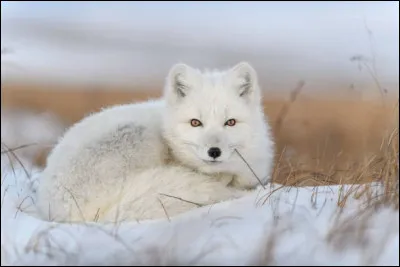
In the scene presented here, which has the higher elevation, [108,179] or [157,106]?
[157,106]

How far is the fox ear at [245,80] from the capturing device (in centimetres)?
363

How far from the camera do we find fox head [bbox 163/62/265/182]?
11.1 ft

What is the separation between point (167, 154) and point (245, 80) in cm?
69

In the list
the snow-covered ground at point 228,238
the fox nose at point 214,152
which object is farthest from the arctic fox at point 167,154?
the snow-covered ground at point 228,238

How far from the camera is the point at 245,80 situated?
3.67m

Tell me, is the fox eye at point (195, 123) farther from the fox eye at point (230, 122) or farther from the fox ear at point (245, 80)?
the fox ear at point (245, 80)

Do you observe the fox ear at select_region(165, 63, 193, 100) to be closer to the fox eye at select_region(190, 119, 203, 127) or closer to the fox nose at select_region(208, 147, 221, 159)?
the fox eye at select_region(190, 119, 203, 127)

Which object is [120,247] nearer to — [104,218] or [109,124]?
[104,218]

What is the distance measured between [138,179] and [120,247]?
856mm

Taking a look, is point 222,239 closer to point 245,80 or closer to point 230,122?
point 230,122

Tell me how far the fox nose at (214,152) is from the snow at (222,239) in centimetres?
46

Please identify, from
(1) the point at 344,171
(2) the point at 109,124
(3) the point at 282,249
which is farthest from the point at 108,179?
(1) the point at 344,171

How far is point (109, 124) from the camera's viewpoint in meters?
3.51

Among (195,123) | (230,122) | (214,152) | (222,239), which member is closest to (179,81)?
(195,123)
